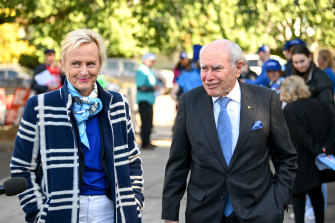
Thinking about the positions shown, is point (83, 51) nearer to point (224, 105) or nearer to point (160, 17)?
point (224, 105)

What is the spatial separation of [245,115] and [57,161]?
3.85 feet

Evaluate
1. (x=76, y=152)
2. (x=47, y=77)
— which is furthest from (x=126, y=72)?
(x=76, y=152)

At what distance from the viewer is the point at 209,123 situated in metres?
3.75

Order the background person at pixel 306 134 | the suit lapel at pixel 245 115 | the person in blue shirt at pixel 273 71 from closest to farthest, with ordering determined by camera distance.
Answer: the suit lapel at pixel 245 115
the background person at pixel 306 134
the person in blue shirt at pixel 273 71

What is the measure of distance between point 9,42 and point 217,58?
33.9 meters

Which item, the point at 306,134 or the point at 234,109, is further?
the point at 306,134

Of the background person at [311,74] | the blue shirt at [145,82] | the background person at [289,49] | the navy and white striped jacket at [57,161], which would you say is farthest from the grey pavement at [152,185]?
the navy and white striped jacket at [57,161]

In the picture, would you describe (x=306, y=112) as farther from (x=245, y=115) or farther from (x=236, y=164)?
(x=236, y=164)

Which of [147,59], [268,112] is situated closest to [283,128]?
[268,112]

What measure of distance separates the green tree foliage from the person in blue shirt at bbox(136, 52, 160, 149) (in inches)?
27.0

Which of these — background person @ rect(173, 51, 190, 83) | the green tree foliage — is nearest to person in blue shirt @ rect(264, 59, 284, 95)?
the green tree foliage

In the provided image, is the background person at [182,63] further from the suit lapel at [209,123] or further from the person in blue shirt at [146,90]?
the suit lapel at [209,123]

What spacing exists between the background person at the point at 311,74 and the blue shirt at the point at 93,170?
14.5 feet

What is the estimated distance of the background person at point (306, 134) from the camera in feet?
20.5
